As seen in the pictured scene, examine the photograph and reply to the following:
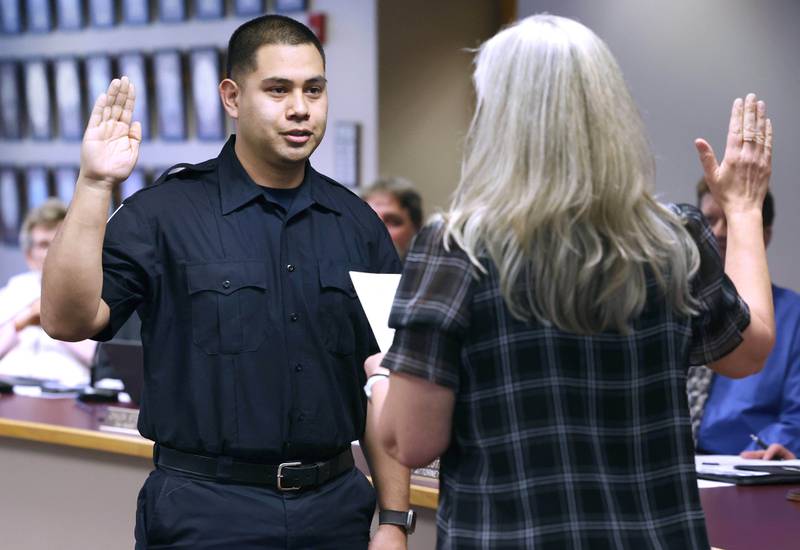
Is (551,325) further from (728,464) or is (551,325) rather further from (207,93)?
(207,93)

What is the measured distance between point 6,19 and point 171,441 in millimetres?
5449

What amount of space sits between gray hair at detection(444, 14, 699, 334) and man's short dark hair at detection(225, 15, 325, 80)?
2.87 ft

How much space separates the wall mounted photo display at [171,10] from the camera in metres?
6.25

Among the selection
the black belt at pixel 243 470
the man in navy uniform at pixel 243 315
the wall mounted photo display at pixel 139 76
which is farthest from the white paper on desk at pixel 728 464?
the wall mounted photo display at pixel 139 76

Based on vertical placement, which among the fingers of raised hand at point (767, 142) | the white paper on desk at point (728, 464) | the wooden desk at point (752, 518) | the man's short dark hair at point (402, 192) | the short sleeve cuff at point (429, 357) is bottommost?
the white paper on desk at point (728, 464)

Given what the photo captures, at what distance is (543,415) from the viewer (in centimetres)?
153

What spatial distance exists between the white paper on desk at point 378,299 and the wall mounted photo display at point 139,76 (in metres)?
4.54

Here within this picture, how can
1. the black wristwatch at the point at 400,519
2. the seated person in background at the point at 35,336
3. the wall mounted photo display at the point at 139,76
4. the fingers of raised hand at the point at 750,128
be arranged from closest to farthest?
the fingers of raised hand at the point at 750,128 < the black wristwatch at the point at 400,519 < the seated person in background at the point at 35,336 < the wall mounted photo display at the point at 139,76

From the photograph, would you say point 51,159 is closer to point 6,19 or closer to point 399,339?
point 6,19

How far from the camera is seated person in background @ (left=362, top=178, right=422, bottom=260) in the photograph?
190 inches

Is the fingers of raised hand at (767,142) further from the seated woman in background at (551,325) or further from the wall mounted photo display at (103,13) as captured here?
the wall mounted photo display at (103,13)

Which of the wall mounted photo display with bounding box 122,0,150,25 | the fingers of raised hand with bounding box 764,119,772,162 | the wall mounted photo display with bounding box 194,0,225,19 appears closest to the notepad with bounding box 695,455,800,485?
the fingers of raised hand with bounding box 764,119,772,162

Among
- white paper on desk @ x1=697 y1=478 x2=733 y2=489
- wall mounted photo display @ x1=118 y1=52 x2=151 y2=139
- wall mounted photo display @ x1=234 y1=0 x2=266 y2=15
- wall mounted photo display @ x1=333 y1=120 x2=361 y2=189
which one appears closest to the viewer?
white paper on desk @ x1=697 y1=478 x2=733 y2=489

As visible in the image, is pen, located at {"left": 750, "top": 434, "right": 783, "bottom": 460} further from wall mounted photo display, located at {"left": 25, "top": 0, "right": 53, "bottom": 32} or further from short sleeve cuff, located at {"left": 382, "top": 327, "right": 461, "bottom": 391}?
wall mounted photo display, located at {"left": 25, "top": 0, "right": 53, "bottom": 32}
